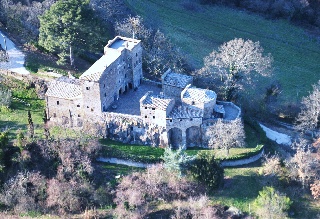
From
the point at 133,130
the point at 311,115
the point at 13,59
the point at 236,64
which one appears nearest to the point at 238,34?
the point at 236,64

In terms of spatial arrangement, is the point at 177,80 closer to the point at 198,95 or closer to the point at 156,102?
the point at 198,95

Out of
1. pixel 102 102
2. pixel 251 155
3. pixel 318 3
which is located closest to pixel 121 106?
pixel 102 102

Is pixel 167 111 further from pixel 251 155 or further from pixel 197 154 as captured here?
pixel 251 155

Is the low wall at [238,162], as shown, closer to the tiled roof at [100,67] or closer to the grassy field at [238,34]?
the tiled roof at [100,67]

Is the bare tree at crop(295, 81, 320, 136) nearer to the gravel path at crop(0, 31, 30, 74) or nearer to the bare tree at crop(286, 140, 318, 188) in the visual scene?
the bare tree at crop(286, 140, 318, 188)

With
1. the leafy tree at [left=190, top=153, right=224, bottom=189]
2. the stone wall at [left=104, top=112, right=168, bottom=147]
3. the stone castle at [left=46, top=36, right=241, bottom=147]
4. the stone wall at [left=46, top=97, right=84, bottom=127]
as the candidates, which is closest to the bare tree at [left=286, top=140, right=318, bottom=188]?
the leafy tree at [left=190, top=153, right=224, bottom=189]

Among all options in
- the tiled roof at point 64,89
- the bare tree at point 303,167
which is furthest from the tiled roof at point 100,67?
the bare tree at point 303,167

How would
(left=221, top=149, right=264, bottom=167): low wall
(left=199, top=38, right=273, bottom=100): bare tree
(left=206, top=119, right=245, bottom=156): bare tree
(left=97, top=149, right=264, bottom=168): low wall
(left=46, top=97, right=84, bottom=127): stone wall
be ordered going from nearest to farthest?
(left=97, top=149, right=264, bottom=168): low wall → (left=206, top=119, right=245, bottom=156): bare tree → (left=221, top=149, right=264, bottom=167): low wall → (left=46, top=97, right=84, bottom=127): stone wall → (left=199, top=38, right=273, bottom=100): bare tree

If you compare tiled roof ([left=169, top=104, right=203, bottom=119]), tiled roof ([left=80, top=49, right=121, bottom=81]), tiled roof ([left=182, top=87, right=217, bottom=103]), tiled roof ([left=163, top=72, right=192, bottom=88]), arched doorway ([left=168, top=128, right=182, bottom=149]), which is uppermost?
tiled roof ([left=80, top=49, right=121, bottom=81])
